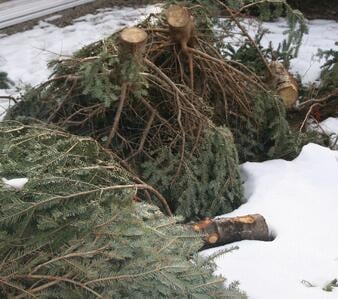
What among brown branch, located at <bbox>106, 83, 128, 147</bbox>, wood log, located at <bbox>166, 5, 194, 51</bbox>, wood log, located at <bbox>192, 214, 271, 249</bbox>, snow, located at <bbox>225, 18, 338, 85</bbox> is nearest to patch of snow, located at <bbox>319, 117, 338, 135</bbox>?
snow, located at <bbox>225, 18, 338, 85</bbox>

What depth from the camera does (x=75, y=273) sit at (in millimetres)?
2098

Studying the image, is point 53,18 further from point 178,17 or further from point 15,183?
point 15,183

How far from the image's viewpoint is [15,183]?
2395 millimetres

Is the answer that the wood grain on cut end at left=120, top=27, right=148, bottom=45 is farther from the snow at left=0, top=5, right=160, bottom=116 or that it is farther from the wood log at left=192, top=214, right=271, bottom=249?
the snow at left=0, top=5, right=160, bottom=116

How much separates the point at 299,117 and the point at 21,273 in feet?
11.8

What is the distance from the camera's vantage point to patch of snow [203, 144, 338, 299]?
113 inches

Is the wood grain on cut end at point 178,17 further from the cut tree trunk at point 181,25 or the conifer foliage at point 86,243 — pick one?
the conifer foliage at point 86,243

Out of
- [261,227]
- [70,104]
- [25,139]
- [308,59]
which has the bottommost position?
[308,59]

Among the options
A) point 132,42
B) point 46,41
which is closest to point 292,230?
point 132,42

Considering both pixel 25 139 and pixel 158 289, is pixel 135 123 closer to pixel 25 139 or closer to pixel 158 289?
pixel 25 139

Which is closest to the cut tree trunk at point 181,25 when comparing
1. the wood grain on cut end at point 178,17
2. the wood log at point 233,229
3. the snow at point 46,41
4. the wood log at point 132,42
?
the wood grain on cut end at point 178,17

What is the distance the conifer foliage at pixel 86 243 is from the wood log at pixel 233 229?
586 mm

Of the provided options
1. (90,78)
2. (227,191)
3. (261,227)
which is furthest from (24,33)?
(261,227)

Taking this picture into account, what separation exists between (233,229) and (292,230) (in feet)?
1.20
